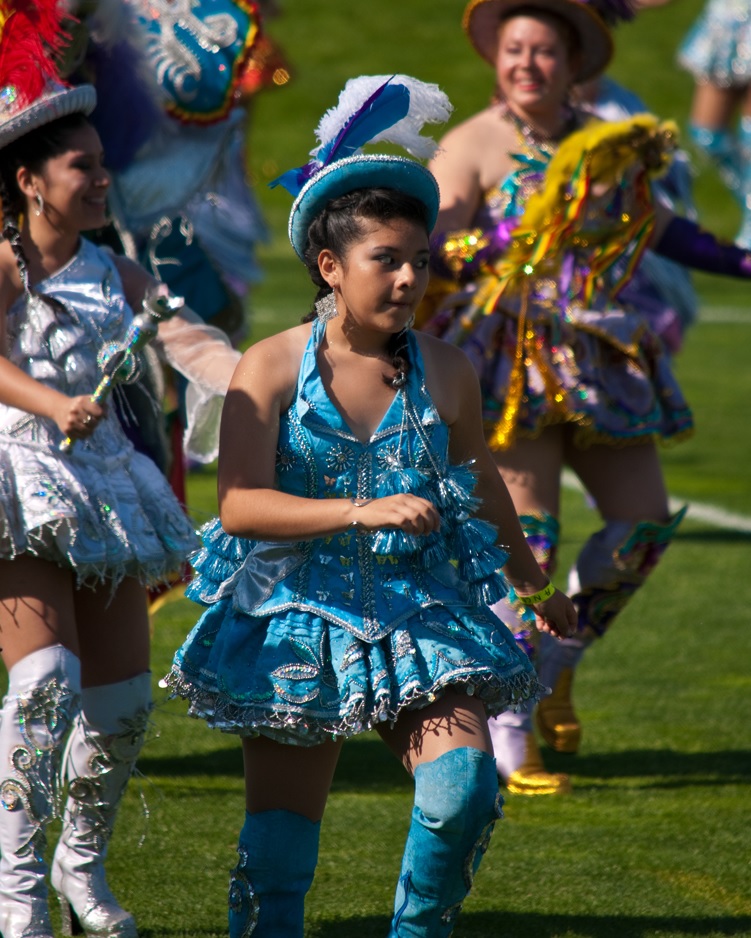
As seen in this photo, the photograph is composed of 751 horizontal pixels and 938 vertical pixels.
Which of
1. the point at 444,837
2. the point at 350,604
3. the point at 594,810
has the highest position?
the point at 350,604

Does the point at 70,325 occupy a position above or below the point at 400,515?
above

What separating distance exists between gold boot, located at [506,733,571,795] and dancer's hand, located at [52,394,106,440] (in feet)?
6.67

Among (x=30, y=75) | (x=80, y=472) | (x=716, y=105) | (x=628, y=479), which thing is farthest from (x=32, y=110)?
(x=716, y=105)

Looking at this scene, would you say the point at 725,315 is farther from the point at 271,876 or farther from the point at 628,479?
the point at 271,876

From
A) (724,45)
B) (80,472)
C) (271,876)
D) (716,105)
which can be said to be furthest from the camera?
(716,105)

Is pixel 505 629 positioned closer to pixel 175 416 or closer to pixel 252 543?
pixel 252 543

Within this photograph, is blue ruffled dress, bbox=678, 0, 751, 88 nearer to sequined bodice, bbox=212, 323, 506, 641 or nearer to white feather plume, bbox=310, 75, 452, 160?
white feather plume, bbox=310, 75, 452, 160

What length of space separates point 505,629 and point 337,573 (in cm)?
34

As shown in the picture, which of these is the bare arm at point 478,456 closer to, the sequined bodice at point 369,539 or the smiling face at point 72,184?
the sequined bodice at point 369,539

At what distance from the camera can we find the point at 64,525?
11.1 feet

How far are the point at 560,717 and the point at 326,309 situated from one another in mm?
2185

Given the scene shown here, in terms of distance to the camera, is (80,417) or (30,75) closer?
(80,417)

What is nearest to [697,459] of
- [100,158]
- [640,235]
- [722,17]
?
[722,17]

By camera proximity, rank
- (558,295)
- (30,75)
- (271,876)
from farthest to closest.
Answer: (558,295), (30,75), (271,876)
